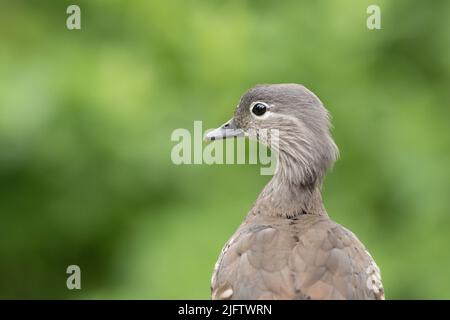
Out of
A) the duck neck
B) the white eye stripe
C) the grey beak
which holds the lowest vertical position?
the duck neck

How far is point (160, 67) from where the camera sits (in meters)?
6.45

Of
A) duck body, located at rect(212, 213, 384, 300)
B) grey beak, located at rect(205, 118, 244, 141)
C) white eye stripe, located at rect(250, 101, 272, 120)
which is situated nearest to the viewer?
duck body, located at rect(212, 213, 384, 300)

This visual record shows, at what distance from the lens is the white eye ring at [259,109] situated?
5.05 m

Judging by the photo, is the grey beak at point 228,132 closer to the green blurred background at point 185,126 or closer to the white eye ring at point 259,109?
the white eye ring at point 259,109

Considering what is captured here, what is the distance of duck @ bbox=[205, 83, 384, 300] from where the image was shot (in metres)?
4.19

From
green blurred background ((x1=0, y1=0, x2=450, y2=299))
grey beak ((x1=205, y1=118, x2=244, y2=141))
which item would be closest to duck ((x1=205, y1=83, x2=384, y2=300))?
grey beak ((x1=205, y1=118, x2=244, y2=141))

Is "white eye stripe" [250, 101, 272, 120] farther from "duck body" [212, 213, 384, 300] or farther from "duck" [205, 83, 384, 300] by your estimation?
"duck body" [212, 213, 384, 300]

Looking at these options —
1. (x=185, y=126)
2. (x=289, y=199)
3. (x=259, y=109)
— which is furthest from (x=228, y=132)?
(x=185, y=126)

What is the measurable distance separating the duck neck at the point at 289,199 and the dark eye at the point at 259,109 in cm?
36

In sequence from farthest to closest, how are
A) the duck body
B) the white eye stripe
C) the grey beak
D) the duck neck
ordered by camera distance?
the grey beak, the white eye stripe, the duck neck, the duck body

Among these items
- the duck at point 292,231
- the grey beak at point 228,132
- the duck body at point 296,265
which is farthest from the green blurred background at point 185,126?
the duck body at point 296,265

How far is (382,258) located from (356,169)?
0.73 m

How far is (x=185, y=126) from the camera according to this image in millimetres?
6270
